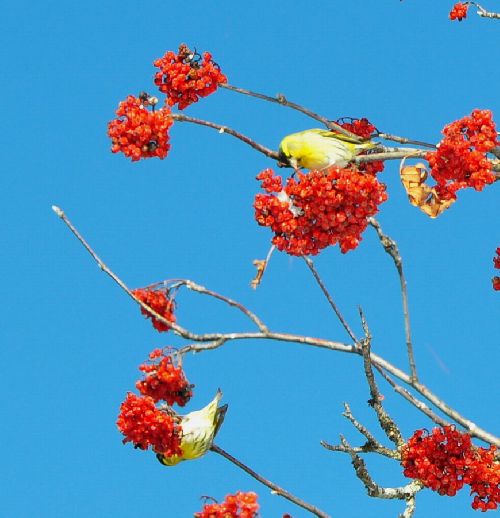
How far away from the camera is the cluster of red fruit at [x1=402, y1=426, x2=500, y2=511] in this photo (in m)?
7.66

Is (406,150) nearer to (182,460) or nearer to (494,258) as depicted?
(494,258)

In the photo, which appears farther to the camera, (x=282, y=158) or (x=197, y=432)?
(x=197, y=432)

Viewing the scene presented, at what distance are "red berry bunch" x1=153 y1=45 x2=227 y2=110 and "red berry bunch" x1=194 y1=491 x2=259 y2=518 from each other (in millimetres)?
3052

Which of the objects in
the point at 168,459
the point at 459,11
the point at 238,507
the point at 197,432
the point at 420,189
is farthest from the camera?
the point at 459,11

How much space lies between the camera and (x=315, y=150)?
309 inches

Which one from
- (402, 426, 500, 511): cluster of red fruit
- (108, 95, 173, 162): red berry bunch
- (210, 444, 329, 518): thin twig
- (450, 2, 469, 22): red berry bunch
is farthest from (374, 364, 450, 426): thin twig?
(450, 2, 469, 22): red berry bunch

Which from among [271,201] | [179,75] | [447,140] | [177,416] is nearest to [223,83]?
[179,75]

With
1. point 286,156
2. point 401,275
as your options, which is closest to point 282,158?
point 286,156

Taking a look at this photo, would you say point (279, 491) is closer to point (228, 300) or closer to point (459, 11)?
point (228, 300)

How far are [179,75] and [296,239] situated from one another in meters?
1.75

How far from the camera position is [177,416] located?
7949 millimetres

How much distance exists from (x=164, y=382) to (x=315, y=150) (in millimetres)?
2085

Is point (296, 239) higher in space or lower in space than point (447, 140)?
lower

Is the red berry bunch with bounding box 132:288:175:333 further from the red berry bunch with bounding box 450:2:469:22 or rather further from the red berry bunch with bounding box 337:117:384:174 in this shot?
the red berry bunch with bounding box 450:2:469:22
